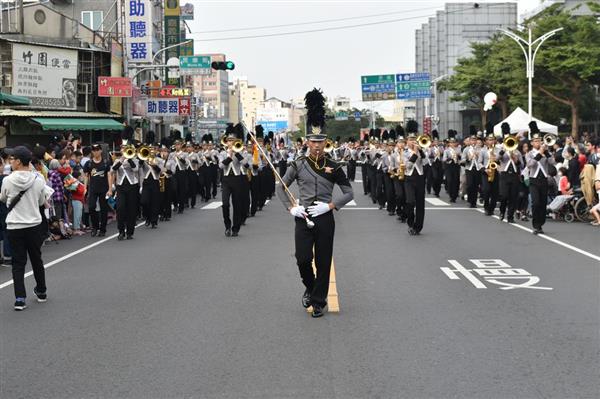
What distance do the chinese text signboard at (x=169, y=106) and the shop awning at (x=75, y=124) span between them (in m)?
9.11

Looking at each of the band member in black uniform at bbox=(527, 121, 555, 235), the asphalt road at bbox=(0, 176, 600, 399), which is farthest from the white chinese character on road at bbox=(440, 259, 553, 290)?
the band member in black uniform at bbox=(527, 121, 555, 235)

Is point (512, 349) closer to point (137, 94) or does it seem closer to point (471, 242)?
point (471, 242)

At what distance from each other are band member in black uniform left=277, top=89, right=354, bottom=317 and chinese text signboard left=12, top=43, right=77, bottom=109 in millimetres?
26564

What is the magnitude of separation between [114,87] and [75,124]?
314 cm

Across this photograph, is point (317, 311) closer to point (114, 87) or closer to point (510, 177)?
point (510, 177)

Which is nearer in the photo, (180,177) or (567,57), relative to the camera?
(180,177)

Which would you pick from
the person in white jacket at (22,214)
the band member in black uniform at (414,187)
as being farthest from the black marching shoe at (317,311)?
the band member in black uniform at (414,187)

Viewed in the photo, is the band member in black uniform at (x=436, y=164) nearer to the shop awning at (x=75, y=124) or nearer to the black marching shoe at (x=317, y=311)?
the shop awning at (x=75, y=124)

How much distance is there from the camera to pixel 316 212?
28.2 feet

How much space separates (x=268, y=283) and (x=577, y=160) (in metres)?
11.9

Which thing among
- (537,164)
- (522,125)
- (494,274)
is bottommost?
(494,274)

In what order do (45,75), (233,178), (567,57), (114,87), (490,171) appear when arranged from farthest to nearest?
(567,57) → (114,87) → (45,75) → (490,171) → (233,178)

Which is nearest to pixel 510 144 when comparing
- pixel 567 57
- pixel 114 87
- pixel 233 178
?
pixel 233 178

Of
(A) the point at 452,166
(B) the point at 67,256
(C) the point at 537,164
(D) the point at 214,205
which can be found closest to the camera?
(B) the point at 67,256
